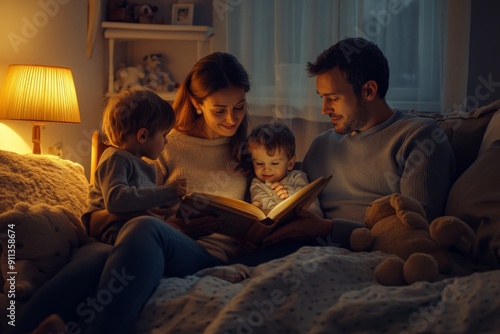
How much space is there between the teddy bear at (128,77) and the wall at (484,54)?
160 centimetres

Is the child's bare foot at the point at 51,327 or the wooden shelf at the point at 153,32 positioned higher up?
the wooden shelf at the point at 153,32

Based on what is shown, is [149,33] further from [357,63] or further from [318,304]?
[318,304]

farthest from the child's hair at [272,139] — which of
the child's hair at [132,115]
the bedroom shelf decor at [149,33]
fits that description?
the bedroom shelf decor at [149,33]

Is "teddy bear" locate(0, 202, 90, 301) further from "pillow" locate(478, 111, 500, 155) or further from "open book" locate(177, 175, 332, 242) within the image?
"pillow" locate(478, 111, 500, 155)

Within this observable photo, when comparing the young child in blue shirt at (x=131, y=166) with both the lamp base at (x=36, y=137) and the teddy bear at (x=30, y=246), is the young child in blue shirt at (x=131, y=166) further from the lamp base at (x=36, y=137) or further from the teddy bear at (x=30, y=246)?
the lamp base at (x=36, y=137)

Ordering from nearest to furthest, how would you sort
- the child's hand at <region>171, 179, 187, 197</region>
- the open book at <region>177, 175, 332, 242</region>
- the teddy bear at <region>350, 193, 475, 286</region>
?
the teddy bear at <region>350, 193, 475, 286</region>, the open book at <region>177, 175, 332, 242</region>, the child's hand at <region>171, 179, 187, 197</region>

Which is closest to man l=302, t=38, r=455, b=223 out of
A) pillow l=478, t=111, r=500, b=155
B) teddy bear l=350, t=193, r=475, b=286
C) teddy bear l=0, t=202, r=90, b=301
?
pillow l=478, t=111, r=500, b=155

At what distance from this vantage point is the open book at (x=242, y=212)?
1.70 meters

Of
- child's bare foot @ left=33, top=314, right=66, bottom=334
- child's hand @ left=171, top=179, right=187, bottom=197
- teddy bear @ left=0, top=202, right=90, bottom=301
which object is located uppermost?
child's hand @ left=171, top=179, right=187, bottom=197

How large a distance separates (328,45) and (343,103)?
3.59 ft

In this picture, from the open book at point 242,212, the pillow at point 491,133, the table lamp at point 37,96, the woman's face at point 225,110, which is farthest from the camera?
the table lamp at point 37,96

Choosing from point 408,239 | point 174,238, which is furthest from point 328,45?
point 174,238

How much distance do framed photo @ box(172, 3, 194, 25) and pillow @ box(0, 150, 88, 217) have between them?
1435 millimetres

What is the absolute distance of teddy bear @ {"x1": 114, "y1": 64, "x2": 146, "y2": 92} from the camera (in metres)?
3.33
